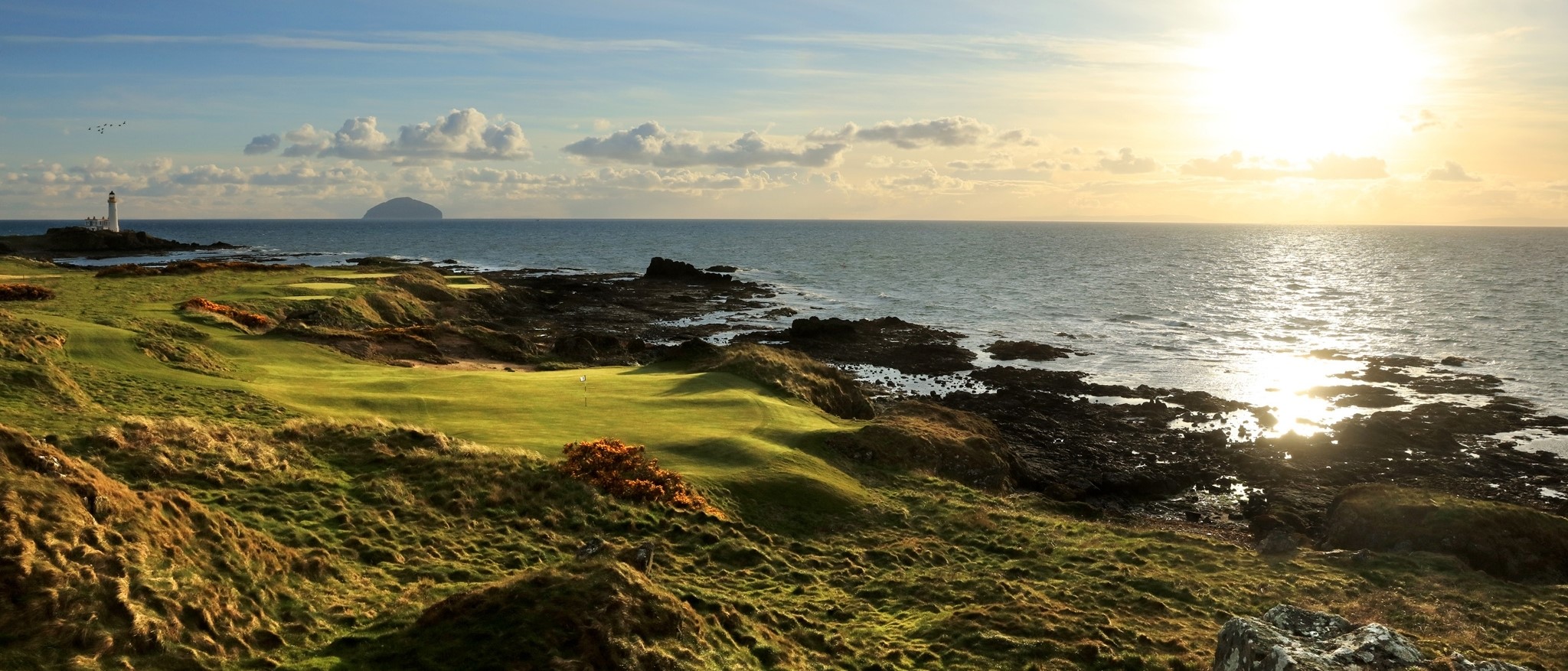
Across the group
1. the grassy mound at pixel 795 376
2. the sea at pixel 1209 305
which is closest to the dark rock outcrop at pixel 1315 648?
the grassy mound at pixel 795 376

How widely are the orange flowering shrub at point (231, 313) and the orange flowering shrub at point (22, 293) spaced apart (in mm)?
6093

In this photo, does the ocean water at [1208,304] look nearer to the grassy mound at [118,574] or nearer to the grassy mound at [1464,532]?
the grassy mound at [1464,532]

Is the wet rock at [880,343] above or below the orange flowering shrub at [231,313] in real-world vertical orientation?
below

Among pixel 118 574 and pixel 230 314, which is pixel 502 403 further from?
pixel 230 314

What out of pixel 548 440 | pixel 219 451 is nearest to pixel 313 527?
pixel 219 451

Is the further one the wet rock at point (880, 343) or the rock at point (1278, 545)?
the wet rock at point (880, 343)

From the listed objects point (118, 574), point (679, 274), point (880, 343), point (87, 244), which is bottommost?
point (880, 343)

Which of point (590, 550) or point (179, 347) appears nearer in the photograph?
point (590, 550)

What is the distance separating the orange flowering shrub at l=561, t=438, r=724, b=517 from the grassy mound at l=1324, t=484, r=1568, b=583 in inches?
633

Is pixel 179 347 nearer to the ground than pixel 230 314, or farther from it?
nearer to the ground

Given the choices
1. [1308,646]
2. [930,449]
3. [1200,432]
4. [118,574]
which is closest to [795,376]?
[930,449]

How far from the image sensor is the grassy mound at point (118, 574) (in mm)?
10234

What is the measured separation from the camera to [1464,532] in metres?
21.8

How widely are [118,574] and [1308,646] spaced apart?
45.7ft
